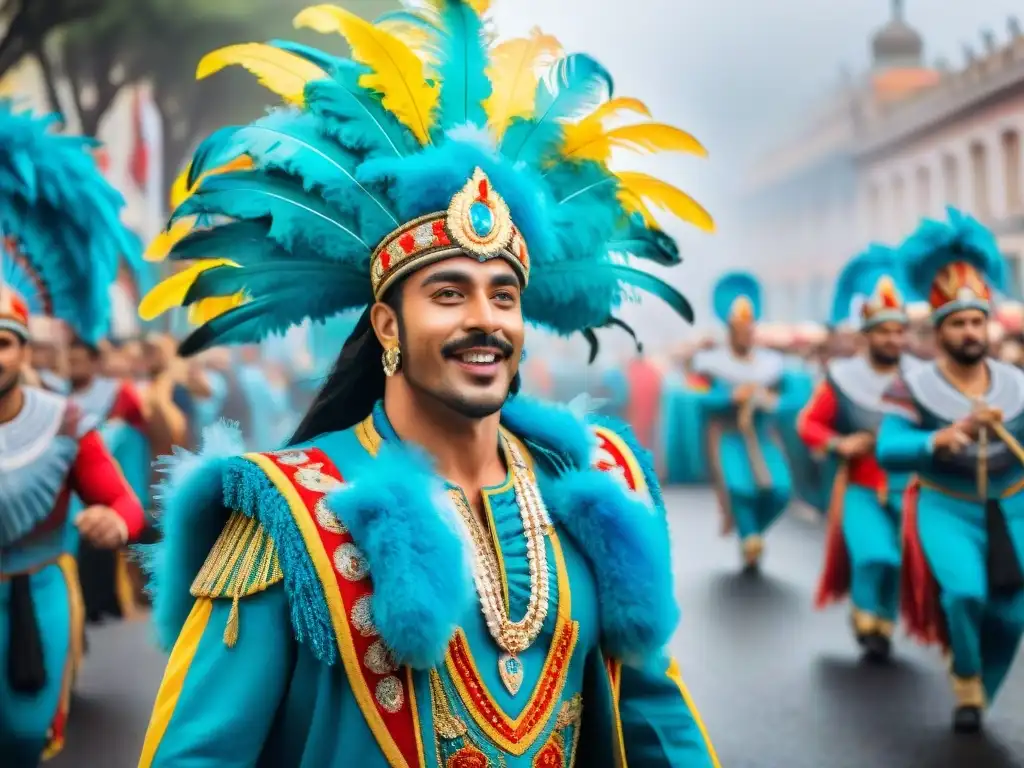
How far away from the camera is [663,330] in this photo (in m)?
26.4

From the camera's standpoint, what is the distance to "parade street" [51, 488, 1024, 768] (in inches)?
233

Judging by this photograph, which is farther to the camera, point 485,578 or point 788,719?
point 788,719

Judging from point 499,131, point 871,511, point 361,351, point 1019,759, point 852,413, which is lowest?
point 1019,759

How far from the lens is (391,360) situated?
2512 millimetres

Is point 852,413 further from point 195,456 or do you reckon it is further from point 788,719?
point 195,456

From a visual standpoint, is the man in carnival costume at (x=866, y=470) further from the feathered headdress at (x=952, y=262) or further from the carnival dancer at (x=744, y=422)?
the carnival dancer at (x=744, y=422)

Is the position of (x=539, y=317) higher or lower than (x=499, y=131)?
lower

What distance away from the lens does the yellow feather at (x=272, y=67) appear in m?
2.54

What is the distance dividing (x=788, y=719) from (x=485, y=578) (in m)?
4.54

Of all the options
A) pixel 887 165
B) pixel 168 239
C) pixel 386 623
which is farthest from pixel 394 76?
pixel 887 165

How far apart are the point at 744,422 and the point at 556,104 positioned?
8808 millimetres

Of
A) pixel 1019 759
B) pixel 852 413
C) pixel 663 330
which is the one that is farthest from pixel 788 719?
pixel 663 330

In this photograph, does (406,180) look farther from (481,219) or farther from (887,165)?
(887,165)

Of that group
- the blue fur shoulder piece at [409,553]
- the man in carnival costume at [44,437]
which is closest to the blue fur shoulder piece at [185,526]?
the blue fur shoulder piece at [409,553]
